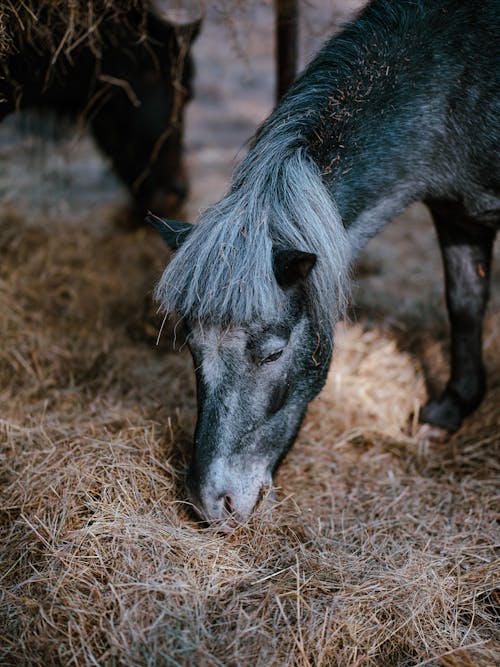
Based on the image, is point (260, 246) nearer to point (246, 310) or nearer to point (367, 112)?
point (246, 310)

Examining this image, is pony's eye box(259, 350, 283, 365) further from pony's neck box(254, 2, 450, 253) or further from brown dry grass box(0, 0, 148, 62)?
brown dry grass box(0, 0, 148, 62)

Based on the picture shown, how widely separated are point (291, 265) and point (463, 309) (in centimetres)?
151

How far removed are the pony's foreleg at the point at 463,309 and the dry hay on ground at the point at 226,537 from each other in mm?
123

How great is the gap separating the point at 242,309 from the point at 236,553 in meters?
0.86

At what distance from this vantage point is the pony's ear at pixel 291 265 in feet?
7.11

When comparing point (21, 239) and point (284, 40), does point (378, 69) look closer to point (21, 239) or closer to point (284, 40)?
point (284, 40)

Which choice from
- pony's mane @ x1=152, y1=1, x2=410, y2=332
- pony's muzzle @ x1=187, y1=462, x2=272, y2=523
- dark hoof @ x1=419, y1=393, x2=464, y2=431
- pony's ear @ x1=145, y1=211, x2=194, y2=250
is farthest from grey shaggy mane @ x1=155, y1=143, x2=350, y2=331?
dark hoof @ x1=419, y1=393, x2=464, y2=431

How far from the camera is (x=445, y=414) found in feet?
11.1

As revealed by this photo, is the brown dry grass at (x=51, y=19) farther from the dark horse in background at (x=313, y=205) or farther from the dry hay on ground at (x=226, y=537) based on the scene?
the dry hay on ground at (x=226, y=537)

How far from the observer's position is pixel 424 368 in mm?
3832

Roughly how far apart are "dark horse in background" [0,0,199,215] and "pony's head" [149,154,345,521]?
1.64 metres

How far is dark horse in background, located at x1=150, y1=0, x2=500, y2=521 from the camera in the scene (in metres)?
2.27

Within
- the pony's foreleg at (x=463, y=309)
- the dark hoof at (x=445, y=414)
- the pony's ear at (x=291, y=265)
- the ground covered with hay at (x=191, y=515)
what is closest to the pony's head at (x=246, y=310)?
the pony's ear at (x=291, y=265)

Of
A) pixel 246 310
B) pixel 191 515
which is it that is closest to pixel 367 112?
pixel 246 310
